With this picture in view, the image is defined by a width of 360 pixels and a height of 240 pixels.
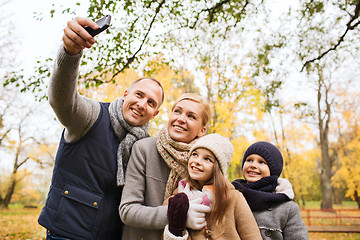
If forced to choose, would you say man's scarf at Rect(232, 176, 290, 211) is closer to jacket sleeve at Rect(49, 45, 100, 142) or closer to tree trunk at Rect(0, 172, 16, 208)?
jacket sleeve at Rect(49, 45, 100, 142)

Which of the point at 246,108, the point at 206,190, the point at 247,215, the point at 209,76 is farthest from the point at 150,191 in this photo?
the point at 246,108

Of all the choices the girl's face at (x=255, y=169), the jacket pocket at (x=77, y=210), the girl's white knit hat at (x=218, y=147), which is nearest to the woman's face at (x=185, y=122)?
the girl's white knit hat at (x=218, y=147)

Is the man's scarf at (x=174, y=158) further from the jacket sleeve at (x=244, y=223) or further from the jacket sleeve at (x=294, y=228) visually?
the jacket sleeve at (x=294, y=228)

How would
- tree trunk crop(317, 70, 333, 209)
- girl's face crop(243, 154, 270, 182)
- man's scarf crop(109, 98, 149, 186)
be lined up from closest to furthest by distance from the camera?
man's scarf crop(109, 98, 149, 186)
girl's face crop(243, 154, 270, 182)
tree trunk crop(317, 70, 333, 209)

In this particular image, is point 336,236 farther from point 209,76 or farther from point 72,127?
point 72,127

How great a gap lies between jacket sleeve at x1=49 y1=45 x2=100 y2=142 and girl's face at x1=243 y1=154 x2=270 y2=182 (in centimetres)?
165

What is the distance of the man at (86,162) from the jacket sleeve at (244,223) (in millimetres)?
1017

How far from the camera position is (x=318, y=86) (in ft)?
69.0

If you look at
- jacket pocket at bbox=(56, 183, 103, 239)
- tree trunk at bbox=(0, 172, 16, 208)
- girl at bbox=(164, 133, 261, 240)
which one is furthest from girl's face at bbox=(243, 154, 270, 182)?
tree trunk at bbox=(0, 172, 16, 208)

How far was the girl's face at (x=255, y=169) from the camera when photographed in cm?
262

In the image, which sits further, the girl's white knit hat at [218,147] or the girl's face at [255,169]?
the girl's face at [255,169]

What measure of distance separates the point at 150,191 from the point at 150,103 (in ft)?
2.84

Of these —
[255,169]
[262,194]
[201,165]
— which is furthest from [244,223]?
[255,169]

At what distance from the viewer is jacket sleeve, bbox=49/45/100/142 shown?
1728 millimetres
